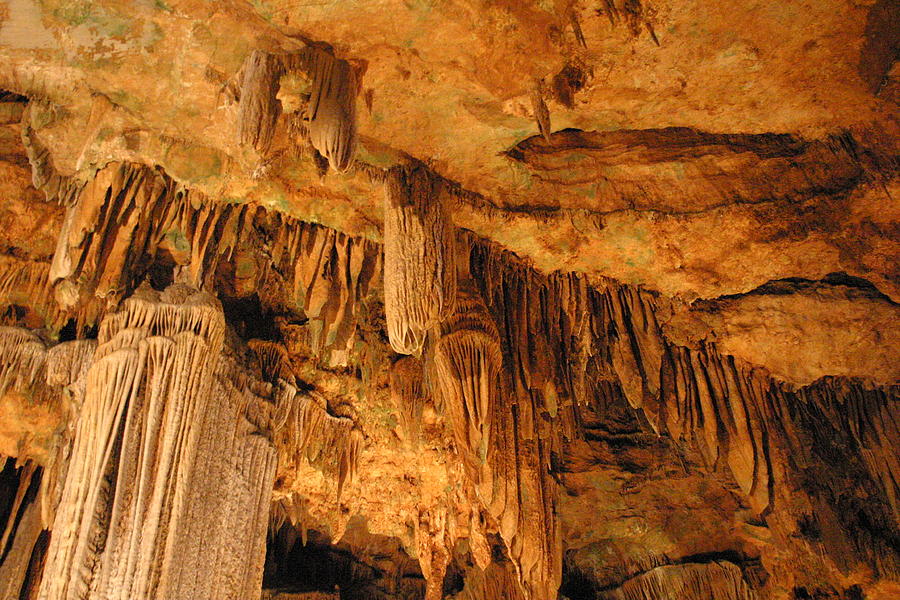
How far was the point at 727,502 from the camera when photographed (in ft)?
24.9

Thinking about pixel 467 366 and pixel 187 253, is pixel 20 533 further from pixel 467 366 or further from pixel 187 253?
pixel 467 366

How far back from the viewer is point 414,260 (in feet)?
12.8

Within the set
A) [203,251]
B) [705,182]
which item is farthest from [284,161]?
[705,182]

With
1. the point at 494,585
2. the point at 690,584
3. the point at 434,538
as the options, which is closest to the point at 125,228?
the point at 434,538

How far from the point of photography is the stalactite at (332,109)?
320 centimetres

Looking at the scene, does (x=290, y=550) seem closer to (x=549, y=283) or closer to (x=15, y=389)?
(x=15, y=389)

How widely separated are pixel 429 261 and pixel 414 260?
0.10 meters

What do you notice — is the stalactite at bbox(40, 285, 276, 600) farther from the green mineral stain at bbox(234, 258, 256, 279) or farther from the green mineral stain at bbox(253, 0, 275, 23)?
the green mineral stain at bbox(253, 0, 275, 23)

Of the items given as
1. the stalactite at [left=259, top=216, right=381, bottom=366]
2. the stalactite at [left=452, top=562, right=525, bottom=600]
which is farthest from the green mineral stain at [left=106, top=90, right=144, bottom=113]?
the stalactite at [left=452, top=562, right=525, bottom=600]

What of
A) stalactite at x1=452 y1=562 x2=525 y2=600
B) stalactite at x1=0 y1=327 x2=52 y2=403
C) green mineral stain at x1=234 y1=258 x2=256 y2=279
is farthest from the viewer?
stalactite at x1=452 y1=562 x2=525 y2=600

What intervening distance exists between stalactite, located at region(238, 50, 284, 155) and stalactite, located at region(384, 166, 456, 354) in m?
1.02

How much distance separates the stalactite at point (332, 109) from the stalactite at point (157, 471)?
1.85 m

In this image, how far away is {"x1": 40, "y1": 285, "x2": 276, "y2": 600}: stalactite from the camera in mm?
3742

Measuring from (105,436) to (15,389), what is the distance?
223 cm
